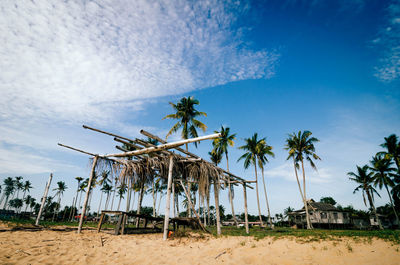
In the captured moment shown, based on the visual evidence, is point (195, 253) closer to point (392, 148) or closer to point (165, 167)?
point (165, 167)

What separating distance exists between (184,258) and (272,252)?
2.55 m

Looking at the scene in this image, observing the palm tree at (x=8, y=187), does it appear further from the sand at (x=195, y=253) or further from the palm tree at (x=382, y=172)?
the palm tree at (x=382, y=172)

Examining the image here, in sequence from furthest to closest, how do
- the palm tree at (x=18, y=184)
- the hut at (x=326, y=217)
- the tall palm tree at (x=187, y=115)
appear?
1. the palm tree at (x=18, y=184)
2. the hut at (x=326, y=217)
3. the tall palm tree at (x=187, y=115)

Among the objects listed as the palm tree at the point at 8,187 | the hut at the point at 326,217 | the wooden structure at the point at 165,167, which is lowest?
the hut at the point at 326,217

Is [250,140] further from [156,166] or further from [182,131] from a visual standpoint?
[156,166]

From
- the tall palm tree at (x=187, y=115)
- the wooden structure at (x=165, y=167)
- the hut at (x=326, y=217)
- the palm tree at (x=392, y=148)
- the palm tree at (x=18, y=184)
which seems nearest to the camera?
the wooden structure at (x=165, y=167)

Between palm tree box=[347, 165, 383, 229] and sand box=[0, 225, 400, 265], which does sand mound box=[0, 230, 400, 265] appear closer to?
sand box=[0, 225, 400, 265]

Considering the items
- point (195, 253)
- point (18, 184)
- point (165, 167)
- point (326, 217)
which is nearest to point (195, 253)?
point (195, 253)

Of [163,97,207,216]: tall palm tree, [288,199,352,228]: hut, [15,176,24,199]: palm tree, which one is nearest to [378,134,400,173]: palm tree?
[288,199,352,228]: hut

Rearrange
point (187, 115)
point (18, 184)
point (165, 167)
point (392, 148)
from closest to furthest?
point (165, 167) < point (187, 115) < point (392, 148) < point (18, 184)

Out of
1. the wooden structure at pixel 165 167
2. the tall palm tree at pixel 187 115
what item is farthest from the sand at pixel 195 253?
the tall palm tree at pixel 187 115

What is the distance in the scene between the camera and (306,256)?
201 inches

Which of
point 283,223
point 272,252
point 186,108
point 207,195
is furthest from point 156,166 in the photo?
point 283,223

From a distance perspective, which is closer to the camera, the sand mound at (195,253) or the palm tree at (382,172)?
the sand mound at (195,253)
